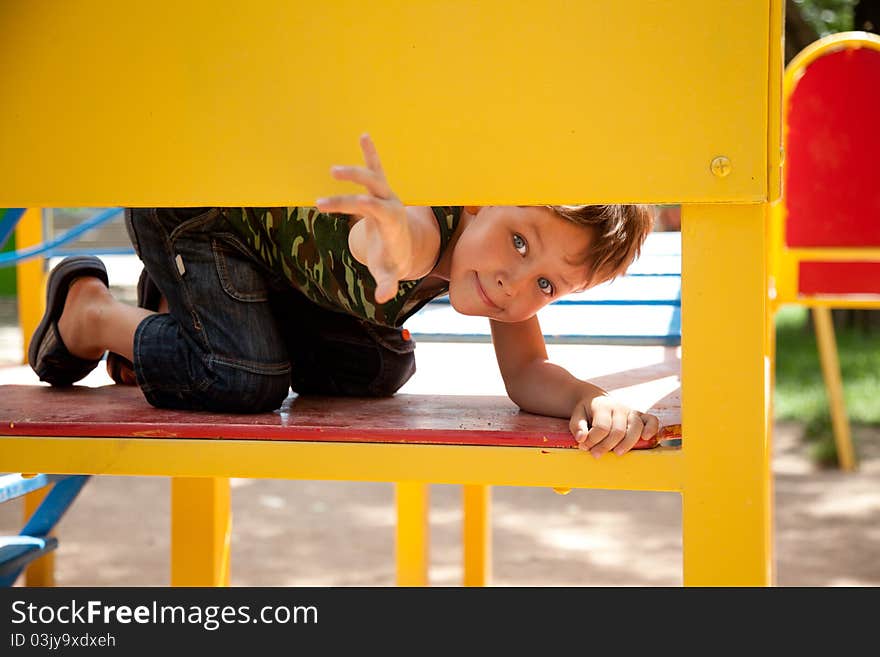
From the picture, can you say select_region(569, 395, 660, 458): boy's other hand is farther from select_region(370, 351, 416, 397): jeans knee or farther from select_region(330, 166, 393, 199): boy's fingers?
select_region(370, 351, 416, 397): jeans knee

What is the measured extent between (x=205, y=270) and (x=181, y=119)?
18.7 inches

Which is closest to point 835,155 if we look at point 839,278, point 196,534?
point 839,278

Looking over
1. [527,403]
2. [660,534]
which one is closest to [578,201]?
[527,403]

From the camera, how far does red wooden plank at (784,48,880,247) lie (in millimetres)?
3797

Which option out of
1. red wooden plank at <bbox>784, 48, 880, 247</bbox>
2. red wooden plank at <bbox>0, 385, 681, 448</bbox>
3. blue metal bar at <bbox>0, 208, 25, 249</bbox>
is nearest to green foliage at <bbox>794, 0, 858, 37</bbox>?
red wooden plank at <bbox>784, 48, 880, 247</bbox>

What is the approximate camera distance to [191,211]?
1.69 meters

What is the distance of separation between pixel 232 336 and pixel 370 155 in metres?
0.61

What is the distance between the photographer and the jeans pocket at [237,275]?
1.65 meters

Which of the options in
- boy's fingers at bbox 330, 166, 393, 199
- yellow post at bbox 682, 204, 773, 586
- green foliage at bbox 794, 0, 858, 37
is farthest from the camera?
green foliage at bbox 794, 0, 858, 37

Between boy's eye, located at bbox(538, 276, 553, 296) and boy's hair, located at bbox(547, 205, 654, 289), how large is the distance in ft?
0.18

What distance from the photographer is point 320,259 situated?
1626 millimetres

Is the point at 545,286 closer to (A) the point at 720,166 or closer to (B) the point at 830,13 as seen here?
(A) the point at 720,166

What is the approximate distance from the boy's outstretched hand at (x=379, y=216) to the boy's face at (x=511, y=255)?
22cm
